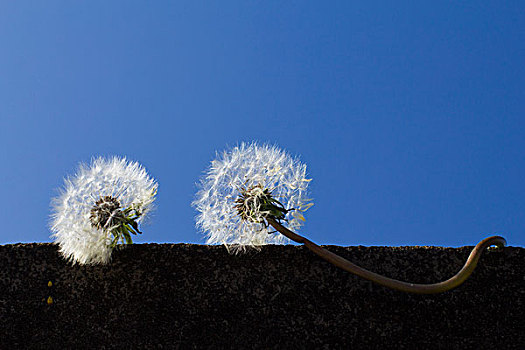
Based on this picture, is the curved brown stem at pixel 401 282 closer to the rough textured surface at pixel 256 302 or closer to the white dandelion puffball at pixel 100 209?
the rough textured surface at pixel 256 302

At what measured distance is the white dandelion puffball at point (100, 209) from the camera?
1.66 m

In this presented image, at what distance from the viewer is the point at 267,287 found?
166cm

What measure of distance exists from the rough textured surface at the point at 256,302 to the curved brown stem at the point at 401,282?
0.05m

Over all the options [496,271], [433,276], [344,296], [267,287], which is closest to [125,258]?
[267,287]

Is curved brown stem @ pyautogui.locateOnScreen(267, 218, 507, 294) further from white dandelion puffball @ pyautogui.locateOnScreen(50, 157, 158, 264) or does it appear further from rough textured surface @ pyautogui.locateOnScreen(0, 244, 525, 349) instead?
white dandelion puffball @ pyautogui.locateOnScreen(50, 157, 158, 264)

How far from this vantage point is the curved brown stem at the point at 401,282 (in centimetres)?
160

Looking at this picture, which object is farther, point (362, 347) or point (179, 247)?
point (179, 247)

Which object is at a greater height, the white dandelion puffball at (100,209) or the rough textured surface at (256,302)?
the white dandelion puffball at (100,209)

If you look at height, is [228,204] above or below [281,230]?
above

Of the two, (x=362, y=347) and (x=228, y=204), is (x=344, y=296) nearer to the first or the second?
(x=362, y=347)

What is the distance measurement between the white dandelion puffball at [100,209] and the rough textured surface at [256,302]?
0.30ft

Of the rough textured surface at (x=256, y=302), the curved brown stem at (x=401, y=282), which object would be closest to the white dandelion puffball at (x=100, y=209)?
the rough textured surface at (x=256, y=302)

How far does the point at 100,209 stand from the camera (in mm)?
1712

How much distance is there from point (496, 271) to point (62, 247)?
1606mm
